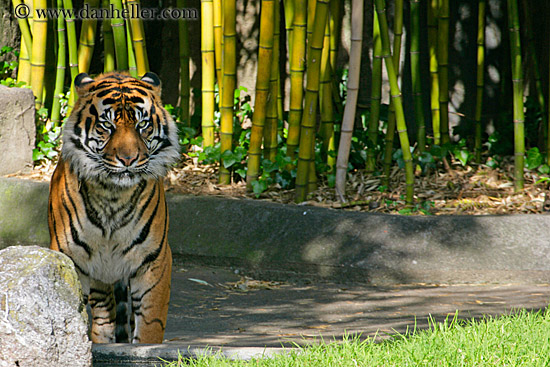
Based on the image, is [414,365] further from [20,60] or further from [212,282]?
[20,60]

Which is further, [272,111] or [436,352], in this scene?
[272,111]

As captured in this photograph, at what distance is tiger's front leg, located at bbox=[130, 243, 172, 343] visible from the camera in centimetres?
293

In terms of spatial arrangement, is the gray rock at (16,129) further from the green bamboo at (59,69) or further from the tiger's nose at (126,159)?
the tiger's nose at (126,159)

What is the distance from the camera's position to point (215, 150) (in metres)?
5.80

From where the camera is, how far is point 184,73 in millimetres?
6582

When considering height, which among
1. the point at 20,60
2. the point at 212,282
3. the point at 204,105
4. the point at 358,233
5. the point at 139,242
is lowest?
the point at 212,282

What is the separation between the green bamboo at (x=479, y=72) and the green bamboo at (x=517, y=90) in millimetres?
609

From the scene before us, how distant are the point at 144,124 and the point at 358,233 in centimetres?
226

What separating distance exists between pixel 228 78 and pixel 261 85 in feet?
0.92

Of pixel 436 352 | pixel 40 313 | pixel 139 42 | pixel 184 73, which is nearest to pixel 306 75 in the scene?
pixel 184 73

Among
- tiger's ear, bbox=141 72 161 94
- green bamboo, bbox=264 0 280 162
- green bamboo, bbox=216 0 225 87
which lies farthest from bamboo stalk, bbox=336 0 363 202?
tiger's ear, bbox=141 72 161 94

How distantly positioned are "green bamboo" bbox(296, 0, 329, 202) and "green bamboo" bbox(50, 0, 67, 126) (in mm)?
2263

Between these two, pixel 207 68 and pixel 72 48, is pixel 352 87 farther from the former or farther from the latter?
pixel 72 48

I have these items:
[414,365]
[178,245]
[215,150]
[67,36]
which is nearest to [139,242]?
[414,365]
